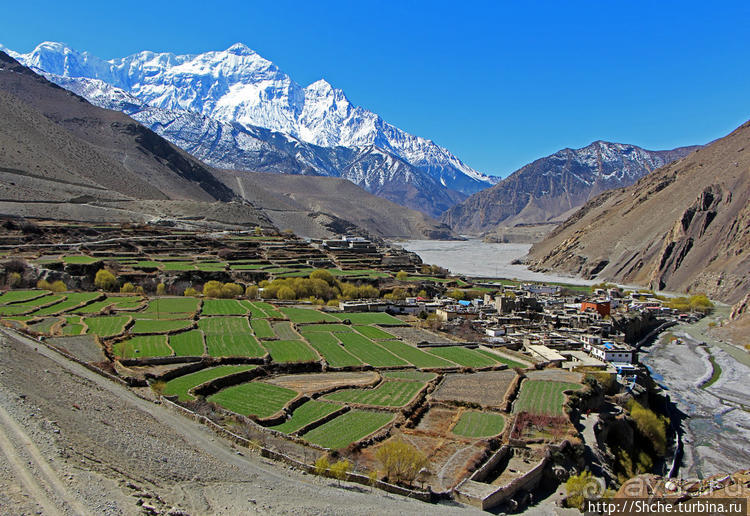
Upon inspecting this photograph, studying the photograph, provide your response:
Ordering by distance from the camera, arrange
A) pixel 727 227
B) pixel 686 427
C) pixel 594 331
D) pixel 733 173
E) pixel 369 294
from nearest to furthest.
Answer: pixel 686 427
pixel 594 331
pixel 369 294
pixel 727 227
pixel 733 173

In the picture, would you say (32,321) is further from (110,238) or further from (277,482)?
(110,238)

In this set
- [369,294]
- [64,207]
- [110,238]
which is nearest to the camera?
[369,294]

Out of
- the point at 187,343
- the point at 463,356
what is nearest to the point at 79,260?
the point at 187,343

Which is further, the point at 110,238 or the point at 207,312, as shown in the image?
the point at 110,238

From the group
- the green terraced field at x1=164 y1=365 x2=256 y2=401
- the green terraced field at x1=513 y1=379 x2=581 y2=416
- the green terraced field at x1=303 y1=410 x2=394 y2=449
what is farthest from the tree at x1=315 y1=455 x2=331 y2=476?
the green terraced field at x1=513 y1=379 x2=581 y2=416

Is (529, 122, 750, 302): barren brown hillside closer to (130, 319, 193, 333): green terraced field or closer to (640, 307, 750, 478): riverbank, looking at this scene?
(640, 307, 750, 478): riverbank

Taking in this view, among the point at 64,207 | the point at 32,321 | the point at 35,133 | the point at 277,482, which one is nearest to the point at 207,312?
the point at 32,321

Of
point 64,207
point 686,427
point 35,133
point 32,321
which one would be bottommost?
point 686,427

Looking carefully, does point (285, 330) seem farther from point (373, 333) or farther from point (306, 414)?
point (306, 414)
